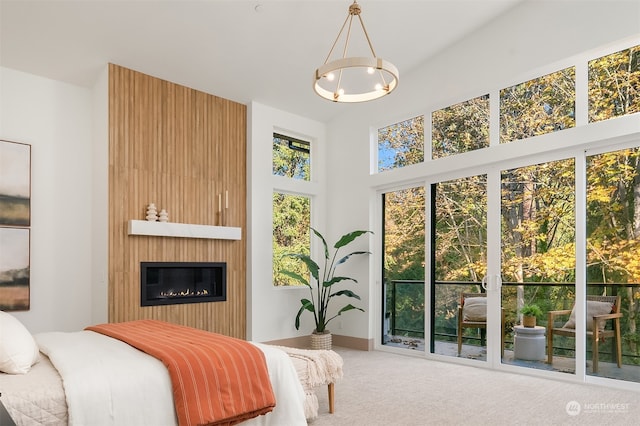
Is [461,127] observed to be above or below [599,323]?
above

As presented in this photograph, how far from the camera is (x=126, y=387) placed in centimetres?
235

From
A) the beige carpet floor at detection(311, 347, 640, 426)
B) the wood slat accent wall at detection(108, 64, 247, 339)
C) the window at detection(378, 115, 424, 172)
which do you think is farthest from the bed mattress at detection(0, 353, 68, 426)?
the window at detection(378, 115, 424, 172)

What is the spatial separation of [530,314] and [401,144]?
2535 mm

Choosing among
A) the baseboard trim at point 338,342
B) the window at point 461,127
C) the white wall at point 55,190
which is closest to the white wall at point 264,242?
the baseboard trim at point 338,342

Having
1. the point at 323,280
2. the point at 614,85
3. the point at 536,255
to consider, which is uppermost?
the point at 614,85

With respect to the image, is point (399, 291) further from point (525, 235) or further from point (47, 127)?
point (47, 127)

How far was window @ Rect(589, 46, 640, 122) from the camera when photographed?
4238mm

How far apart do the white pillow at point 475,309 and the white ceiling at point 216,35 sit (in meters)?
2.85

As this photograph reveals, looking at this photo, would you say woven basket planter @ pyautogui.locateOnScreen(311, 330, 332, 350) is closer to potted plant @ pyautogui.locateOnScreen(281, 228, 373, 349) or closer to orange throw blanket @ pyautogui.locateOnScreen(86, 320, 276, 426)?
potted plant @ pyautogui.locateOnScreen(281, 228, 373, 349)

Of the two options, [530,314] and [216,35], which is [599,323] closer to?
[530,314]

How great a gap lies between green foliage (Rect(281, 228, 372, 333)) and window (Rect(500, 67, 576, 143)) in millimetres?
2101

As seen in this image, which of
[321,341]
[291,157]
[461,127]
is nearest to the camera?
[461,127]

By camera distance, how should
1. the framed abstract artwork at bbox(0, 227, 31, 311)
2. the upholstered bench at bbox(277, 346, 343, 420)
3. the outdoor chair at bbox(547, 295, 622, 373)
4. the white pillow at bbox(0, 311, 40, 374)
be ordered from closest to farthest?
1. the white pillow at bbox(0, 311, 40, 374)
2. the upholstered bench at bbox(277, 346, 343, 420)
3. the outdoor chair at bbox(547, 295, 622, 373)
4. the framed abstract artwork at bbox(0, 227, 31, 311)

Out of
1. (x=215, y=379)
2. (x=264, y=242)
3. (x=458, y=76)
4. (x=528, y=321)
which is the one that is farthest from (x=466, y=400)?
(x=458, y=76)
